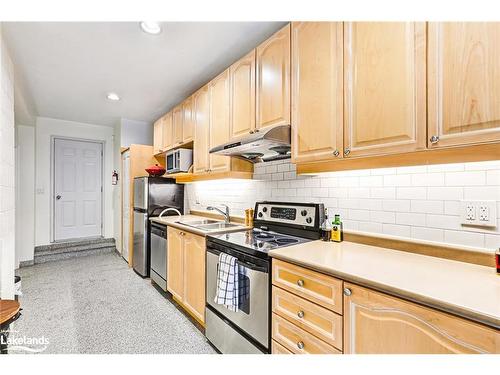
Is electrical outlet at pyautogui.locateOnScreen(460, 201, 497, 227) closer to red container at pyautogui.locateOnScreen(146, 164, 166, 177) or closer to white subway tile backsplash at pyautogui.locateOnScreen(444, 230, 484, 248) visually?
white subway tile backsplash at pyautogui.locateOnScreen(444, 230, 484, 248)

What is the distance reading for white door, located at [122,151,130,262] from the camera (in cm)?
389

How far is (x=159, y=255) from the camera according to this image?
2.93m

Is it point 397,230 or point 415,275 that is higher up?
point 397,230

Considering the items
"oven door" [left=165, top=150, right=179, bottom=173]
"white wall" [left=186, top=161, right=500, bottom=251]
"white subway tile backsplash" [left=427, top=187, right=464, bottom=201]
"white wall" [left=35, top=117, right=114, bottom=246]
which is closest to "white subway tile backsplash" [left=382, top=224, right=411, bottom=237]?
"white wall" [left=186, top=161, right=500, bottom=251]

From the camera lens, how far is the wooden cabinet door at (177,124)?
10.2ft

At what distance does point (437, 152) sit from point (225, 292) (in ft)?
4.81

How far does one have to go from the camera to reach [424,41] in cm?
110

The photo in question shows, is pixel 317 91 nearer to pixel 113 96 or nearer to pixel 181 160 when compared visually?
pixel 181 160

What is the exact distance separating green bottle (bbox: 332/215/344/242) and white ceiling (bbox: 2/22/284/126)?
155 cm

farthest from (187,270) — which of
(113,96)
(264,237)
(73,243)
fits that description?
(73,243)

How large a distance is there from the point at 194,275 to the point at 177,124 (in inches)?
78.1

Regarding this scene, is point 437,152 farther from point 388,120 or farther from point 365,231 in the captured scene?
point 365,231
